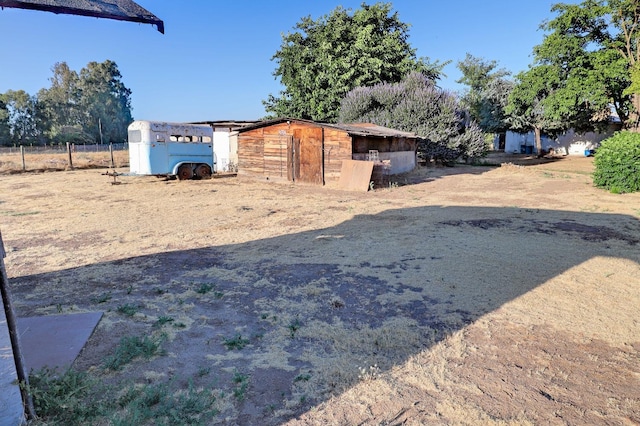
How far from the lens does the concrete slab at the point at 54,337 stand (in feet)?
11.3

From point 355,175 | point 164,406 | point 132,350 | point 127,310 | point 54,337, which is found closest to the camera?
point 164,406

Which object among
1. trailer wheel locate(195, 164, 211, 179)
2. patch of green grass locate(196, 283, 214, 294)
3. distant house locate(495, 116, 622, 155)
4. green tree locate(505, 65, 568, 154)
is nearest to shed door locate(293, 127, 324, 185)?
trailer wheel locate(195, 164, 211, 179)

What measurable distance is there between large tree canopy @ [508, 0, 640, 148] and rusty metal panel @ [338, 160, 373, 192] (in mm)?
15516

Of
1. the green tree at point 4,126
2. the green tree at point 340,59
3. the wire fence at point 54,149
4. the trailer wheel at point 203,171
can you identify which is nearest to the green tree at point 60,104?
the green tree at point 4,126

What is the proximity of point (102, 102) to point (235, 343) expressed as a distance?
217 ft

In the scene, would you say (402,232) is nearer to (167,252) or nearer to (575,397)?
(167,252)

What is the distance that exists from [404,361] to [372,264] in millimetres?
3047

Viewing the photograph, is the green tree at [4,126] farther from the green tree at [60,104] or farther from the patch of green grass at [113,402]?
the patch of green grass at [113,402]

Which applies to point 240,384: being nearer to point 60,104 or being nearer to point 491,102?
point 491,102

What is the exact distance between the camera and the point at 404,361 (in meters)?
3.61

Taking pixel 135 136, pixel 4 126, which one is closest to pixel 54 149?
pixel 4 126

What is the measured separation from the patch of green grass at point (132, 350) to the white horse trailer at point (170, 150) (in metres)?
15.1

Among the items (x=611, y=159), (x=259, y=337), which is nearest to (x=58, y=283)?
(x=259, y=337)

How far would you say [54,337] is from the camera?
388 centimetres
